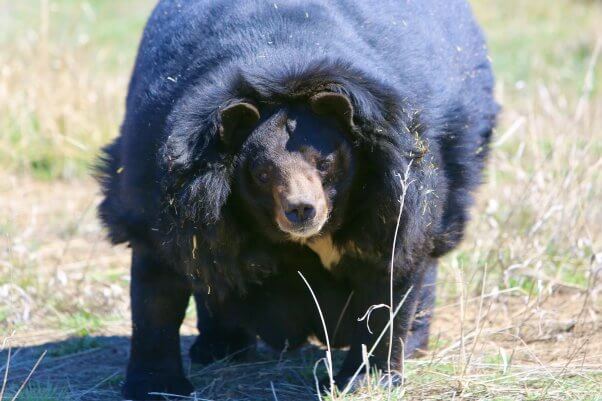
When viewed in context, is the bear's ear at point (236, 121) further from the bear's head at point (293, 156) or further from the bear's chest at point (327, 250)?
the bear's chest at point (327, 250)

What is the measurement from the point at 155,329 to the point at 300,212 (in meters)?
1.08

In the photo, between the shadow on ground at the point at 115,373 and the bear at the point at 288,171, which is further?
the shadow on ground at the point at 115,373

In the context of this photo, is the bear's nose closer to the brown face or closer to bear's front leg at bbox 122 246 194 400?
the brown face

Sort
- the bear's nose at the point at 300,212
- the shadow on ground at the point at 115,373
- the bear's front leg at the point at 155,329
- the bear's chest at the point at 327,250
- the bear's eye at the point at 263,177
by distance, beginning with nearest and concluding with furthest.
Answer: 1. the bear's nose at the point at 300,212
2. the bear's eye at the point at 263,177
3. the bear's chest at the point at 327,250
4. the bear's front leg at the point at 155,329
5. the shadow on ground at the point at 115,373

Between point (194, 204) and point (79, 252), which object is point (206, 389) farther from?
point (79, 252)

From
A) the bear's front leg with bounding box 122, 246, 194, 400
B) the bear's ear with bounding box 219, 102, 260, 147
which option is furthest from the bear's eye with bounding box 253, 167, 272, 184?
the bear's front leg with bounding box 122, 246, 194, 400

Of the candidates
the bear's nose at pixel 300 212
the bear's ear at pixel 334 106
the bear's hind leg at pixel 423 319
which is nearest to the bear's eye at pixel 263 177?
the bear's nose at pixel 300 212

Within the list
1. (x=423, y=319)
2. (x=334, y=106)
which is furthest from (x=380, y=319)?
(x=334, y=106)

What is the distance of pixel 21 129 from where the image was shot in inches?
336

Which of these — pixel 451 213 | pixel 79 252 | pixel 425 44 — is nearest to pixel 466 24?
pixel 425 44

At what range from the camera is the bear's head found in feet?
12.5

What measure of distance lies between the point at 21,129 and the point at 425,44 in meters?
4.79

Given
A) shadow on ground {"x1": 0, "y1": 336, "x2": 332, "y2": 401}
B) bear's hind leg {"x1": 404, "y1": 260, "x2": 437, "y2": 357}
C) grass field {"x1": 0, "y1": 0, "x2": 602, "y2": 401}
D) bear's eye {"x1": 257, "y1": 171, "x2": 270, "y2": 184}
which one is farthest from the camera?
bear's hind leg {"x1": 404, "y1": 260, "x2": 437, "y2": 357}

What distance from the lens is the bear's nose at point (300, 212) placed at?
12.4ft
